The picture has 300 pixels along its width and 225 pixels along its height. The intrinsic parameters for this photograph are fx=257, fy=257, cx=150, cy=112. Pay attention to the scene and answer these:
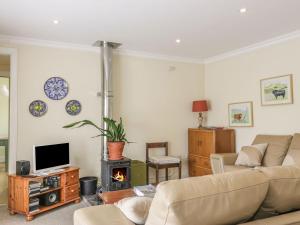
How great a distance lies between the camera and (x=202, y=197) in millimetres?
1132

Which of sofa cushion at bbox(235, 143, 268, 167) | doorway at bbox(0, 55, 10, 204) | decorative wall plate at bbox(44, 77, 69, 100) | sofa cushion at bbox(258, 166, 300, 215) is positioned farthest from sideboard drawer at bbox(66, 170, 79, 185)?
doorway at bbox(0, 55, 10, 204)

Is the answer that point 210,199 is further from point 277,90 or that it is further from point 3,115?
point 3,115

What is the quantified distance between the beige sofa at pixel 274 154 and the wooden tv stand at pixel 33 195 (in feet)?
7.23

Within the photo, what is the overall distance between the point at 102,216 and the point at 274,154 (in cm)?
299

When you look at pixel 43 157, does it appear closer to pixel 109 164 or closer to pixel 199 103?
pixel 109 164

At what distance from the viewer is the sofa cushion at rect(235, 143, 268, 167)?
3.72 meters

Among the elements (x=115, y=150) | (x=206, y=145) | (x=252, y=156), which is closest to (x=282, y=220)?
(x=252, y=156)

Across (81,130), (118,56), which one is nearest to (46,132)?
(81,130)

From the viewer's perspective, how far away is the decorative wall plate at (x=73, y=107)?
4.26 metres

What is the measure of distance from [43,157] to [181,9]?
8.81 ft

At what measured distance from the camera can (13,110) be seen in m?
3.82

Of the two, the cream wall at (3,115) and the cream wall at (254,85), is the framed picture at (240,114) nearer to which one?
the cream wall at (254,85)

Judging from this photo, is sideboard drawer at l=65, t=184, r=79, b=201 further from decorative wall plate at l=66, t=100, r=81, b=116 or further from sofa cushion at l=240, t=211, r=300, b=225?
sofa cushion at l=240, t=211, r=300, b=225

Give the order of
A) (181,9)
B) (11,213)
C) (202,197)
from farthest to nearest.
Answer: (11,213) < (181,9) < (202,197)
